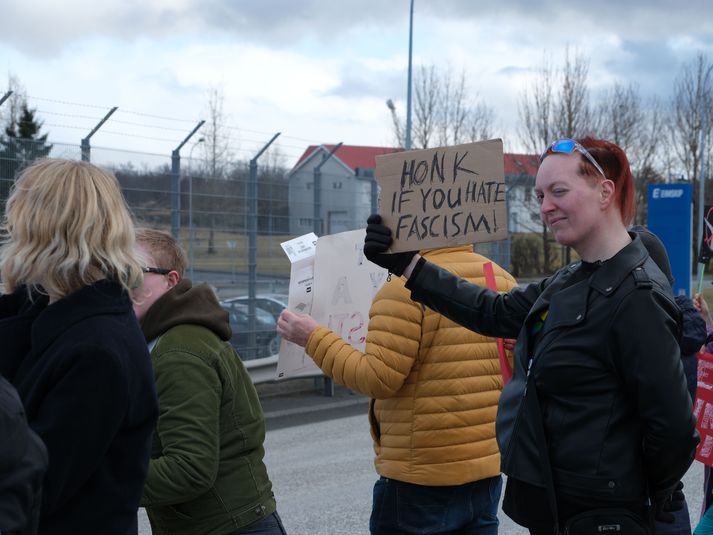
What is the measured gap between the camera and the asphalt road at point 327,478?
20.0 ft

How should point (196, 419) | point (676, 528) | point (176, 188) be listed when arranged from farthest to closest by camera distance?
point (176, 188)
point (676, 528)
point (196, 419)

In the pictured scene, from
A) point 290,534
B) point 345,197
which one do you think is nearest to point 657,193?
point 345,197

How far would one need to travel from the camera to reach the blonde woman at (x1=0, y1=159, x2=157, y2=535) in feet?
6.56

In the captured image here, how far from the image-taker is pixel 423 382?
3.49 meters

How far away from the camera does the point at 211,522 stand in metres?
2.92

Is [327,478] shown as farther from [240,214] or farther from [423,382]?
[240,214]

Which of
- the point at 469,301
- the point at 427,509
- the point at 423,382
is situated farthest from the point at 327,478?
the point at 469,301

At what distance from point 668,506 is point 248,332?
8.92 meters

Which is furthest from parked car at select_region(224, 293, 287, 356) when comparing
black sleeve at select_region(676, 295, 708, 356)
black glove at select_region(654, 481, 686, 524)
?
black glove at select_region(654, 481, 686, 524)

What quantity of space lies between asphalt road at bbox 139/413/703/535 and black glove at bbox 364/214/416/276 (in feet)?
10.4

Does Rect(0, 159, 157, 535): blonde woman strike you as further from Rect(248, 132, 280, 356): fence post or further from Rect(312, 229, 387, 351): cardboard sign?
Rect(248, 132, 280, 356): fence post

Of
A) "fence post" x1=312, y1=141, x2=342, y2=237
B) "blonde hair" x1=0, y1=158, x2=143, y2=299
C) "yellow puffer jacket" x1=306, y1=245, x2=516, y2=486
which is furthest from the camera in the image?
"fence post" x1=312, y1=141, x2=342, y2=237

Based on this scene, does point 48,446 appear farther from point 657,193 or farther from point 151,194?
point 657,193

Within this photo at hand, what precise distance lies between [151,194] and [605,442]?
8708 mm
